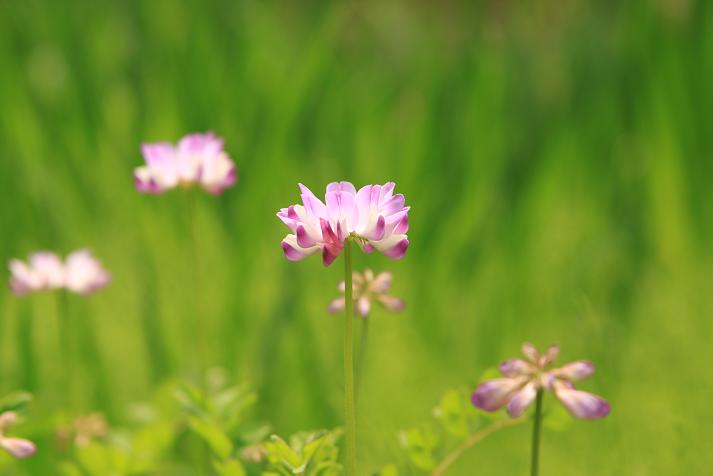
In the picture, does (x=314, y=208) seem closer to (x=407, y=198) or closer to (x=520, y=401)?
(x=520, y=401)

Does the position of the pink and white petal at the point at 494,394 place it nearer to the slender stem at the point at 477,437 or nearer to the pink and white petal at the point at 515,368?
the pink and white petal at the point at 515,368

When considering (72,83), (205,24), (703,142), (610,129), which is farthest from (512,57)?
(72,83)

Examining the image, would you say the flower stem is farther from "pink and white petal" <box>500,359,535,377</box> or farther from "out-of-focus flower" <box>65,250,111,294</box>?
"out-of-focus flower" <box>65,250,111,294</box>

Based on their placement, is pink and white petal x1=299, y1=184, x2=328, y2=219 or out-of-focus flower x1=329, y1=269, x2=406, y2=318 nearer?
pink and white petal x1=299, y1=184, x2=328, y2=219

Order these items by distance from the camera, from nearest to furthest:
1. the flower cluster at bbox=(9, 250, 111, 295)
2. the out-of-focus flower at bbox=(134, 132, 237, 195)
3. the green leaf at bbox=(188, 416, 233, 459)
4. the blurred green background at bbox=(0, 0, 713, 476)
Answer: the green leaf at bbox=(188, 416, 233, 459) < the out-of-focus flower at bbox=(134, 132, 237, 195) < the flower cluster at bbox=(9, 250, 111, 295) < the blurred green background at bbox=(0, 0, 713, 476)

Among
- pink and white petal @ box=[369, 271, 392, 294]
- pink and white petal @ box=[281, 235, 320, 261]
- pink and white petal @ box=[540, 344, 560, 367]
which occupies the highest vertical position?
pink and white petal @ box=[369, 271, 392, 294]

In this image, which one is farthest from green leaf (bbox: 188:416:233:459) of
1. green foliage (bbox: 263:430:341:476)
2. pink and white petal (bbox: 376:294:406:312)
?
pink and white petal (bbox: 376:294:406:312)

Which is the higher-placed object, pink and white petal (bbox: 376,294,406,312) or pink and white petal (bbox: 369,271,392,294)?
pink and white petal (bbox: 369,271,392,294)
